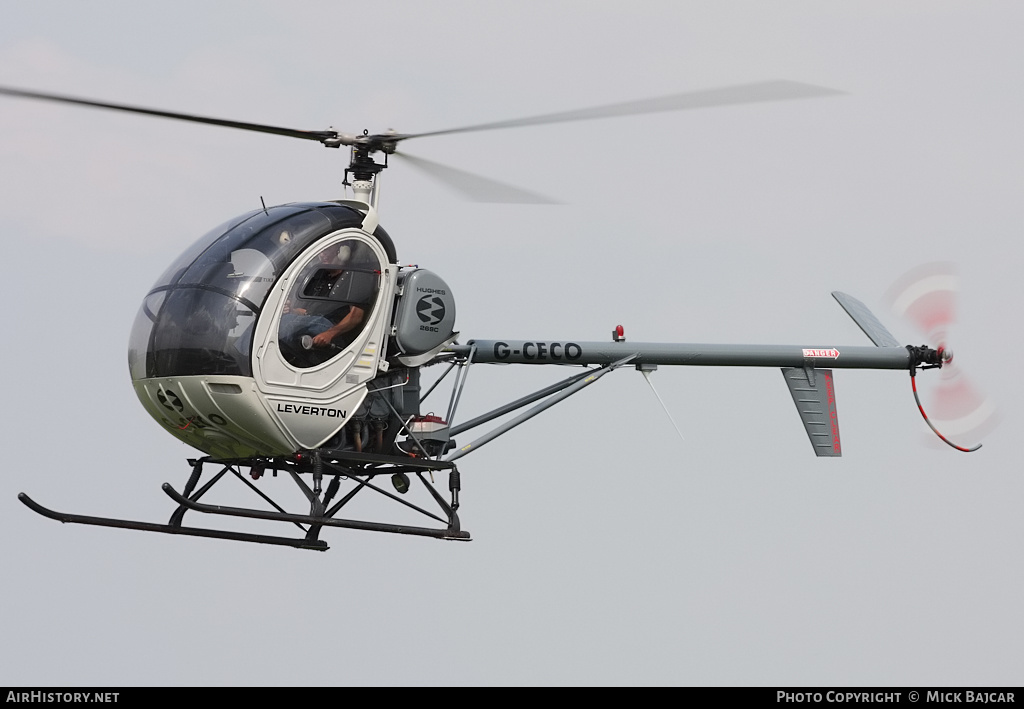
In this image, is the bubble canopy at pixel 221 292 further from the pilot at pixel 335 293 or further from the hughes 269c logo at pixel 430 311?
the hughes 269c logo at pixel 430 311

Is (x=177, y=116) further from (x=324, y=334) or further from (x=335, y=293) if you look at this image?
(x=324, y=334)

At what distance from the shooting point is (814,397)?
19.0 meters

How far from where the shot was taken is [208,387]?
15.0m

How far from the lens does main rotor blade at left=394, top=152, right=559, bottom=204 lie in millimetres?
15711

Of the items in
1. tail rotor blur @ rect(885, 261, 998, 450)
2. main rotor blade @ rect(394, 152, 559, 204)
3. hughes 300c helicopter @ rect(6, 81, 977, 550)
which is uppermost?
tail rotor blur @ rect(885, 261, 998, 450)

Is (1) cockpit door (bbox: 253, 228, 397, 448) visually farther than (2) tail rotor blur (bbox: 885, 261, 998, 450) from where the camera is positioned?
No

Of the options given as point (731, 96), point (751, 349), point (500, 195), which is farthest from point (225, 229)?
point (751, 349)

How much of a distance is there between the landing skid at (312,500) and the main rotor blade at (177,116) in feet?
10.5

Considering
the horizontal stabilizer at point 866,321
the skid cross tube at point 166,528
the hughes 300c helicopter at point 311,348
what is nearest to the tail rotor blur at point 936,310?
the horizontal stabilizer at point 866,321

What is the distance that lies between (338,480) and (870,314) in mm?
7656

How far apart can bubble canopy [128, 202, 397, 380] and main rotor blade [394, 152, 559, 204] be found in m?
0.89

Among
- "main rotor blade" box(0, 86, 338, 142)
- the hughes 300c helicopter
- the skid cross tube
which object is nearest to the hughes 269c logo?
the hughes 300c helicopter

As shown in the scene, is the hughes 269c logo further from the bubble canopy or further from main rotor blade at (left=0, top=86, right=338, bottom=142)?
main rotor blade at (left=0, top=86, right=338, bottom=142)

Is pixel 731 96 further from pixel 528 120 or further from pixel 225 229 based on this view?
pixel 225 229
